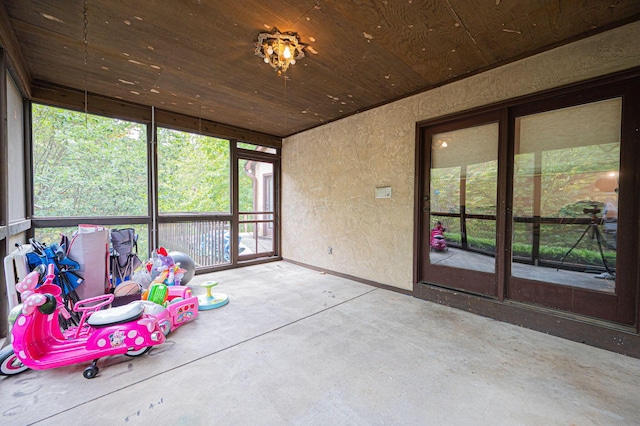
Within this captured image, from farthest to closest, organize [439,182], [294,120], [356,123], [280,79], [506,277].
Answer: [294,120]
[356,123]
[439,182]
[280,79]
[506,277]

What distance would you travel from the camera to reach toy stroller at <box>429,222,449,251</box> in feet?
11.0

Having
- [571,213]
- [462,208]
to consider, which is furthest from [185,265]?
[571,213]

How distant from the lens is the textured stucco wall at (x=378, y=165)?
7.88ft

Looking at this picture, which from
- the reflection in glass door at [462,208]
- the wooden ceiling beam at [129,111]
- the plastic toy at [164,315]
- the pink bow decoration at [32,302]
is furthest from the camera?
the wooden ceiling beam at [129,111]

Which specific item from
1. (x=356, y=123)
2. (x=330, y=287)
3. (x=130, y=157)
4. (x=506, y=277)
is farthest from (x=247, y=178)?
(x=506, y=277)

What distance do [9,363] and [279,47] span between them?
3.25m

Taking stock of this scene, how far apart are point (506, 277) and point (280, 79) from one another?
3.50 m

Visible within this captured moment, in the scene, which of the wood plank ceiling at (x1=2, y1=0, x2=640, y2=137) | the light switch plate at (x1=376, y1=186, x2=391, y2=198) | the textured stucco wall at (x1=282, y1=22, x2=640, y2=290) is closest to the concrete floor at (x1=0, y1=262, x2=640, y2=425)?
the textured stucco wall at (x1=282, y1=22, x2=640, y2=290)

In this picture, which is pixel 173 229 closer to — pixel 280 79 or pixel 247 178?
pixel 247 178

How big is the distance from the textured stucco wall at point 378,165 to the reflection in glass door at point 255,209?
35 centimetres

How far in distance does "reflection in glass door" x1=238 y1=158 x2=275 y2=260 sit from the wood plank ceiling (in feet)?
6.40

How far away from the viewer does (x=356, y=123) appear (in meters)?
4.27

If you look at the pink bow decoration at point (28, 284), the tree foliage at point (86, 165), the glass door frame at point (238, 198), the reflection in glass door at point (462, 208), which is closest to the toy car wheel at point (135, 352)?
the pink bow decoration at point (28, 284)

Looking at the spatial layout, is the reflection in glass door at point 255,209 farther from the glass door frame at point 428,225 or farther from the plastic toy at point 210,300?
the glass door frame at point 428,225
